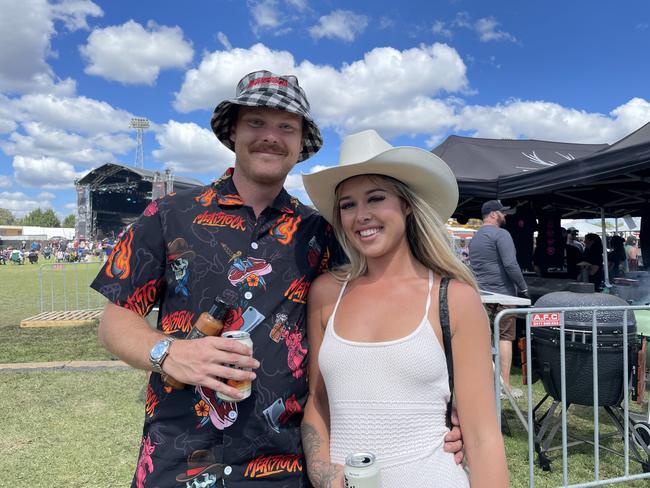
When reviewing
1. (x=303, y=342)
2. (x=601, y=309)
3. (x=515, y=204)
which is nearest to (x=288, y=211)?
(x=303, y=342)

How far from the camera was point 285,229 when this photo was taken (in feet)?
5.78

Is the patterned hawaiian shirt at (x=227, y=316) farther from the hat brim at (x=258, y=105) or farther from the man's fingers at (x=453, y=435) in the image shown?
the man's fingers at (x=453, y=435)

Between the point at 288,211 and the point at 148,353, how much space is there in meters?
0.71

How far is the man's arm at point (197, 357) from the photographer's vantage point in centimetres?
129

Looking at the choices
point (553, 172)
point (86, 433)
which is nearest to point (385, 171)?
point (86, 433)

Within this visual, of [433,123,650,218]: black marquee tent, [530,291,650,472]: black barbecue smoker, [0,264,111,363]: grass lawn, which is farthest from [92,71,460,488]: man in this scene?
[0,264,111,363]: grass lawn

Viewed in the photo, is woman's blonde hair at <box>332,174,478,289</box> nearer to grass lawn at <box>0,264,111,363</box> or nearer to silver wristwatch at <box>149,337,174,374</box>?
silver wristwatch at <box>149,337,174,374</box>

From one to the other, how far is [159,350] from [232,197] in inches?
23.9

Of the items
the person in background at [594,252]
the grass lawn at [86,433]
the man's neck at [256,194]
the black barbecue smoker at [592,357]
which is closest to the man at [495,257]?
the grass lawn at [86,433]

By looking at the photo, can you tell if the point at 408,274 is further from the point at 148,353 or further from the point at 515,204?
the point at 515,204

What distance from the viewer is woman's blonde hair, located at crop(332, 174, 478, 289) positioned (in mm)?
1705

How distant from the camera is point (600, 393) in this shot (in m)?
3.53

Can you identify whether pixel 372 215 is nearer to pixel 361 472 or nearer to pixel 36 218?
pixel 361 472

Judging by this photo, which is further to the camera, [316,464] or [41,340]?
[41,340]
